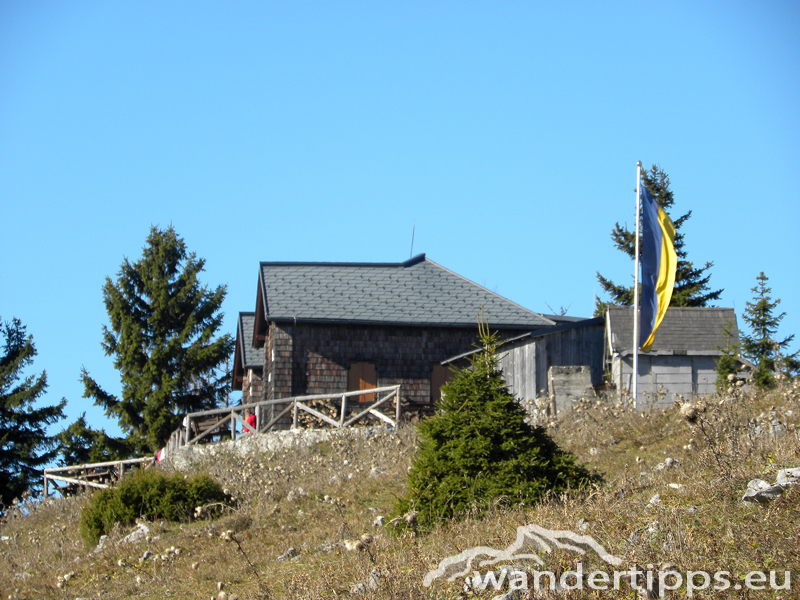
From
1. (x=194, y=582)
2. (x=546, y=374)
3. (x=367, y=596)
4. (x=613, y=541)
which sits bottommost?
(x=194, y=582)

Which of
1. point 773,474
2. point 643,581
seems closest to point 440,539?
point 643,581

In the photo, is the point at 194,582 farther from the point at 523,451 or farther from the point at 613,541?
the point at 613,541

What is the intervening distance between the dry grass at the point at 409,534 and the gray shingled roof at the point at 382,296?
701 cm

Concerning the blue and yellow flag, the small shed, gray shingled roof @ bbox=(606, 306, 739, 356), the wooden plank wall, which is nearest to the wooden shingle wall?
the wooden plank wall

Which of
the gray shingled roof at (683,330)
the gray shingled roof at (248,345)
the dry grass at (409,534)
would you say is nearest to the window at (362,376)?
the dry grass at (409,534)

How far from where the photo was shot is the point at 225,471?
1689 centimetres

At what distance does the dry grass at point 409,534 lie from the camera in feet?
20.9

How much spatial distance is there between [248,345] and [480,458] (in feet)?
80.1

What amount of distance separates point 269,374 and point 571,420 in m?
12.5

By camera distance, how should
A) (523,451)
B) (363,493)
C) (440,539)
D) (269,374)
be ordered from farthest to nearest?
(269,374) < (363,493) < (523,451) < (440,539)

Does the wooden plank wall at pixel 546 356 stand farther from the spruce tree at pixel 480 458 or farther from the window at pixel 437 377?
the spruce tree at pixel 480 458

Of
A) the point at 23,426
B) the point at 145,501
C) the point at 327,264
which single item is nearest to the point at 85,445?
the point at 23,426

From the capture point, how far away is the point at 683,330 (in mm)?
21219

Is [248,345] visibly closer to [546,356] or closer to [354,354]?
[354,354]
